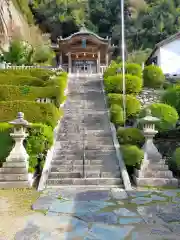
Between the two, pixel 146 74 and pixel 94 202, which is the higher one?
pixel 146 74

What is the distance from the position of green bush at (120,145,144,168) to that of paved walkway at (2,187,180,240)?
1457 mm

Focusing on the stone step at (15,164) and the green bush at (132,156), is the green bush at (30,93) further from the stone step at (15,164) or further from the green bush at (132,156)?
the green bush at (132,156)

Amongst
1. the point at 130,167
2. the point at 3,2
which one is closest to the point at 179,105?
the point at 130,167

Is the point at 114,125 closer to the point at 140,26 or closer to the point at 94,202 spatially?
the point at 94,202

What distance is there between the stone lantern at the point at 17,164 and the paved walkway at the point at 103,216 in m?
1.12

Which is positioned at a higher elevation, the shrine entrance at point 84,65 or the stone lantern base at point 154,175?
the shrine entrance at point 84,65

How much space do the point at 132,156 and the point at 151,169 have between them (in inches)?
26.9

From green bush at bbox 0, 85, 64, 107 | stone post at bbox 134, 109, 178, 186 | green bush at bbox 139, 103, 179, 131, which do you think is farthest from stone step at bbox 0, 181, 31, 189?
green bush at bbox 0, 85, 64, 107

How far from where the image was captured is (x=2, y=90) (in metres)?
15.1

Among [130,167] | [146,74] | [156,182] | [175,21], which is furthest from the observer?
[175,21]

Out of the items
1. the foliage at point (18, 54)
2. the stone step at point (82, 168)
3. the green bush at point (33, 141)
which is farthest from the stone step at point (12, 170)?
the foliage at point (18, 54)

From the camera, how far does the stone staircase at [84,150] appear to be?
8.73 meters

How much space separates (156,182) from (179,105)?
5.91m

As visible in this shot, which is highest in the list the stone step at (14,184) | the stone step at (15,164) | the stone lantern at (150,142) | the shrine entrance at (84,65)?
the shrine entrance at (84,65)
